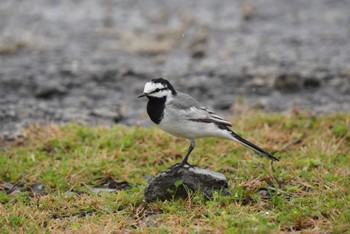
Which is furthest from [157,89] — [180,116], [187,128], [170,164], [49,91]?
[49,91]

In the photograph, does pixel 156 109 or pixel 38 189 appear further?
pixel 38 189

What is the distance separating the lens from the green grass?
5.59 m

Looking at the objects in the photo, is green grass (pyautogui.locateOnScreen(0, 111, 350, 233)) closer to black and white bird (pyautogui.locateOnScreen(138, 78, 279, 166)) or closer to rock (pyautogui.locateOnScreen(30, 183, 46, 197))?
rock (pyautogui.locateOnScreen(30, 183, 46, 197))

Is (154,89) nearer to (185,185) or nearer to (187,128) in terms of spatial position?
(187,128)

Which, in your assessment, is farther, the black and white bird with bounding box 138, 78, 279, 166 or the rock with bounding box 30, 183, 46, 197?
the rock with bounding box 30, 183, 46, 197

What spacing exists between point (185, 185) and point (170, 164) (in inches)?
53.7

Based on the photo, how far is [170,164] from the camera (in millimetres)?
7461

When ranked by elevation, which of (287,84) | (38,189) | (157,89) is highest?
(157,89)

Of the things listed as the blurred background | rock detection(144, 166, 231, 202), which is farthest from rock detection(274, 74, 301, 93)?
rock detection(144, 166, 231, 202)

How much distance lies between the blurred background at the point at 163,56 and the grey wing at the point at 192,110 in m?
2.89

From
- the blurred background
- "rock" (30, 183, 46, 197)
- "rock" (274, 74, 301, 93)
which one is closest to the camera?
"rock" (30, 183, 46, 197)

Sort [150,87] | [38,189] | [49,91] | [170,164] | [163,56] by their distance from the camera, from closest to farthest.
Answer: [150,87] < [38,189] < [170,164] < [49,91] < [163,56]

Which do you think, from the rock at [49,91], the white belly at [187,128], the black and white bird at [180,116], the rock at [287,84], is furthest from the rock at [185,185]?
the rock at [287,84]

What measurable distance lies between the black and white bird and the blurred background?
281 centimetres
